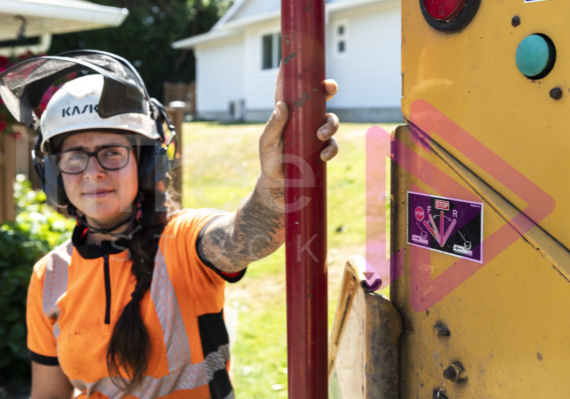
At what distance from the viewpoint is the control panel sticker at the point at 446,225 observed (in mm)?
1094

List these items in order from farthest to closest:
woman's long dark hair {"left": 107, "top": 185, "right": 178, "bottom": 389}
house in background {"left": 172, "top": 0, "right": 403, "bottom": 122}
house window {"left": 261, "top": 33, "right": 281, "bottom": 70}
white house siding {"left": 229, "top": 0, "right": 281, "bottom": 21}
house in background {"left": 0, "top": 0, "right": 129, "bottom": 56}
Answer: white house siding {"left": 229, "top": 0, "right": 281, "bottom": 21} < house window {"left": 261, "top": 33, "right": 281, "bottom": 70} < house in background {"left": 172, "top": 0, "right": 403, "bottom": 122} < house in background {"left": 0, "top": 0, "right": 129, "bottom": 56} < woman's long dark hair {"left": 107, "top": 185, "right": 178, "bottom": 389}

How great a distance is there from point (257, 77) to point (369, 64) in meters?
4.87

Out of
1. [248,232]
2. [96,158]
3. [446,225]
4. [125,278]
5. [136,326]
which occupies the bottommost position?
[136,326]

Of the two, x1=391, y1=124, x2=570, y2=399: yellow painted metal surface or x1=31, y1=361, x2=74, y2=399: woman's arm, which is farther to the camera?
x1=31, y1=361, x2=74, y2=399: woman's arm

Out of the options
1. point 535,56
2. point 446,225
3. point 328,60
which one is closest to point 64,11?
point 446,225

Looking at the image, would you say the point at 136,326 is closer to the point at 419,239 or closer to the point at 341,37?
the point at 419,239

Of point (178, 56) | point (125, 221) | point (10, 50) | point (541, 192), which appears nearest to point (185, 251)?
point (125, 221)

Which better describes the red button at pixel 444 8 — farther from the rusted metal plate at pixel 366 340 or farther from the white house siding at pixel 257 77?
the white house siding at pixel 257 77

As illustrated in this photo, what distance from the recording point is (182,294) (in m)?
1.99

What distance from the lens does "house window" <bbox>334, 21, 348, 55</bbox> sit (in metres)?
15.0

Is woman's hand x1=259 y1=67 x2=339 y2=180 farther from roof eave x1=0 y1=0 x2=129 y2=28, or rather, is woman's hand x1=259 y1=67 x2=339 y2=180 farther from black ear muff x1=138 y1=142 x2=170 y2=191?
roof eave x1=0 y1=0 x2=129 y2=28

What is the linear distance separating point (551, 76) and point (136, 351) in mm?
1624

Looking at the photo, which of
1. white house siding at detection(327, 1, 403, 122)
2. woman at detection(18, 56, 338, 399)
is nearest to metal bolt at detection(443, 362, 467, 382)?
woman at detection(18, 56, 338, 399)

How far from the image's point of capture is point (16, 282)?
13.0 ft
